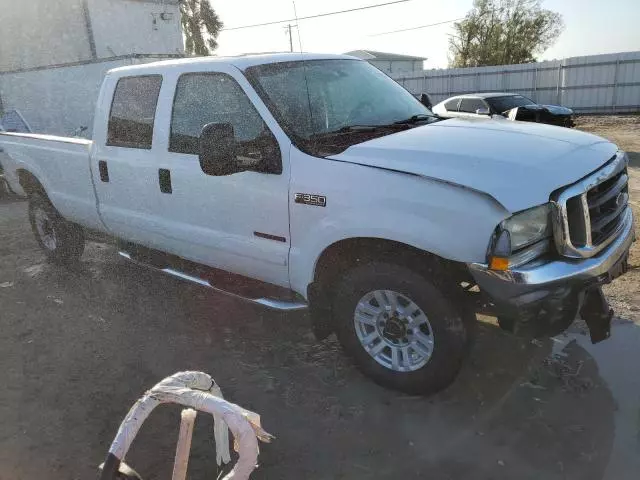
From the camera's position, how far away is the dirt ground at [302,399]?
106 inches

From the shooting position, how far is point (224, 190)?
362cm

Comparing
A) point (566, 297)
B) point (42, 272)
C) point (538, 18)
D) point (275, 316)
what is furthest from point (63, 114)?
point (538, 18)

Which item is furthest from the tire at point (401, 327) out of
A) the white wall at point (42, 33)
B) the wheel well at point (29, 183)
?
the white wall at point (42, 33)

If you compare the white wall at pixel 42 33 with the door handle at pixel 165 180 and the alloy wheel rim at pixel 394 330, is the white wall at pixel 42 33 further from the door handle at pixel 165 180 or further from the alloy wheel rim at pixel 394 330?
the alloy wheel rim at pixel 394 330

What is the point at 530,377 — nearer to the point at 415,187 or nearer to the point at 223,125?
the point at 415,187

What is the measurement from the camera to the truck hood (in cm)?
266

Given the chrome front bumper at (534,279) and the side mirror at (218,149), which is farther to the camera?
the side mirror at (218,149)

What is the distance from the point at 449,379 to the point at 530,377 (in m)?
0.67

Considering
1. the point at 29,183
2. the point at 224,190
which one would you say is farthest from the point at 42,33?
the point at 224,190

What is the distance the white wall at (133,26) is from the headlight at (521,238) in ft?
62.9

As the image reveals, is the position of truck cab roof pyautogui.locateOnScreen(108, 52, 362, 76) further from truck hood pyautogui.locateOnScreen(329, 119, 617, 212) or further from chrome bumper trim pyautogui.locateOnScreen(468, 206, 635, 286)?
chrome bumper trim pyautogui.locateOnScreen(468, 206, 635, 286)

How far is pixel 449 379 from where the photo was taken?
3.02 m

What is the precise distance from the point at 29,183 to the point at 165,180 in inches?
109

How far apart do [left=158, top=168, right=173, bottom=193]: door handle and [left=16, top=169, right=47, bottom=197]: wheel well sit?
7.75ft
